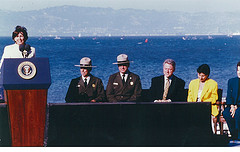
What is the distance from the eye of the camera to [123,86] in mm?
7086

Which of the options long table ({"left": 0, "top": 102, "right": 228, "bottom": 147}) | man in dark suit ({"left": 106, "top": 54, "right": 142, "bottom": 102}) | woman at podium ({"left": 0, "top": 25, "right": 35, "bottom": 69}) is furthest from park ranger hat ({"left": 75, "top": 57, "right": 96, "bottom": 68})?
long table ({"left": 0, "top": 102, "right": 228, "bottom": 147})

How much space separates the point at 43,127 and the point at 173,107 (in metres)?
1.56

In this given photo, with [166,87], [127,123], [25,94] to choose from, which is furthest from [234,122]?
[25,94]

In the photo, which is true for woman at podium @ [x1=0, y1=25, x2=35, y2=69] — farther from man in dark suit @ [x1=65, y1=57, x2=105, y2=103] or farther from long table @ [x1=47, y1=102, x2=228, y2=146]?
long table @ [x1=47, y1=102, x2=228, y2=146]

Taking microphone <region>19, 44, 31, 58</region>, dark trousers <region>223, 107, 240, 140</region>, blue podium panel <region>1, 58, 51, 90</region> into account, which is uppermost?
microphone <region>19, 44, 31, 58</region>

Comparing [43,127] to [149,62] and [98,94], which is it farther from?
[149,62]

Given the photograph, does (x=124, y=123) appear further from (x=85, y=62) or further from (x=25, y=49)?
(x=25, y=49)

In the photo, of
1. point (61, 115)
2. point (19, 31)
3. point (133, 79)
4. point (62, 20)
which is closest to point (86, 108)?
point (61, 115)

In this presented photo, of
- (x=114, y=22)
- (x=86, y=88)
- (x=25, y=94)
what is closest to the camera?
(x=25, y=94)

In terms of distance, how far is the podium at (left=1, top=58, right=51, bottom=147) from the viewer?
6234 mm

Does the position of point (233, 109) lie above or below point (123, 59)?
below

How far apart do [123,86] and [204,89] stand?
104 centimetres

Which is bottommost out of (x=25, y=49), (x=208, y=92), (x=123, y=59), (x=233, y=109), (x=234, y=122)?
(x=234, y=122)

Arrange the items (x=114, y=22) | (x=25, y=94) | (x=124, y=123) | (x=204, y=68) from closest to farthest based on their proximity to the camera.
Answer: (x=25, y=94) < (x=124, y=123) < (x=204, y=68) < (x=114, y=22)
